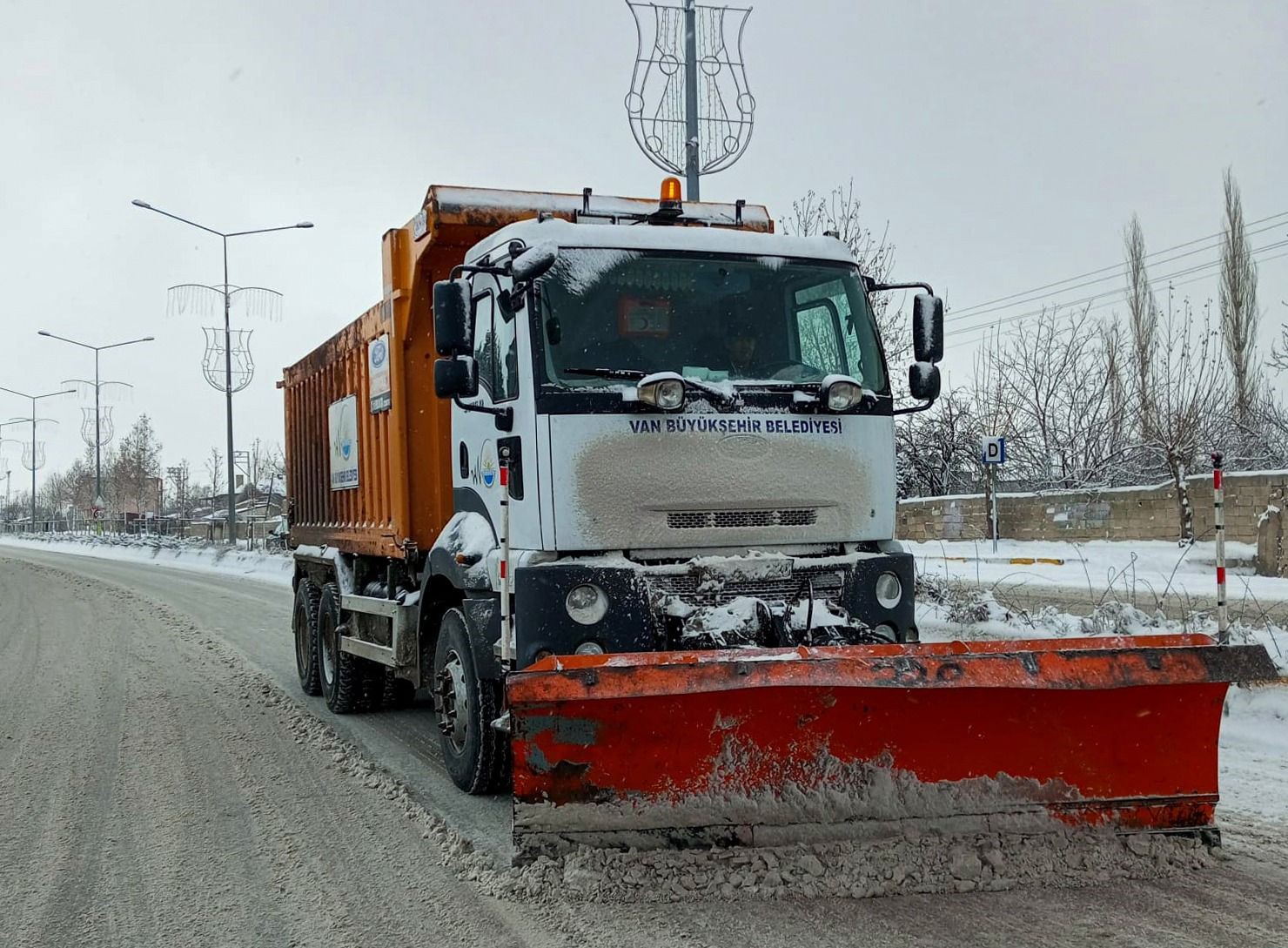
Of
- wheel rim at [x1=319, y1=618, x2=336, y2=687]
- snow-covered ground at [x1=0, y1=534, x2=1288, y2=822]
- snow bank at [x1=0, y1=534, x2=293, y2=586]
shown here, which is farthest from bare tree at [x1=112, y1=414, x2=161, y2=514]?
wheel rim at [x1=319, y1=618, x2=336, y2=687]

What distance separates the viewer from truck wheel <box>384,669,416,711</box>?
8.09 metres

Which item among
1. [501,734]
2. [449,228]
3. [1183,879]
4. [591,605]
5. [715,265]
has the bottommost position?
[1183,879]

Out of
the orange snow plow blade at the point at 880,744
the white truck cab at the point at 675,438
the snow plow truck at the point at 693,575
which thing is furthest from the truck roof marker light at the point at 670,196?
the orange snow plow blade at the point at 880,744

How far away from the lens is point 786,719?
13.3 ft

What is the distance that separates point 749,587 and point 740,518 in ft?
1.03

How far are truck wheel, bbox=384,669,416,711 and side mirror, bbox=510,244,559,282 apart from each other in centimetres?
396

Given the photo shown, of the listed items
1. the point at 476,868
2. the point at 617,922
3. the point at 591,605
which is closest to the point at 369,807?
the point at 476,868

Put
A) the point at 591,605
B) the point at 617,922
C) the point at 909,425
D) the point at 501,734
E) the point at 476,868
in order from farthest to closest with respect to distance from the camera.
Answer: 1. the point at 909,425
2. the point at 501,734
3. the point at 591,605
4. the point at 476,868
5. the point at 617,922

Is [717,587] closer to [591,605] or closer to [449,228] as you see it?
[591,605]

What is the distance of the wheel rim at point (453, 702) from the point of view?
545 cm

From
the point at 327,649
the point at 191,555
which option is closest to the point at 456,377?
the point at 327,649

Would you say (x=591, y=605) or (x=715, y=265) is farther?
(x=715, y=265)

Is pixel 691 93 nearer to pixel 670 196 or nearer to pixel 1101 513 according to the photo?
pixel 670 196

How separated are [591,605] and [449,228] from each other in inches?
101
